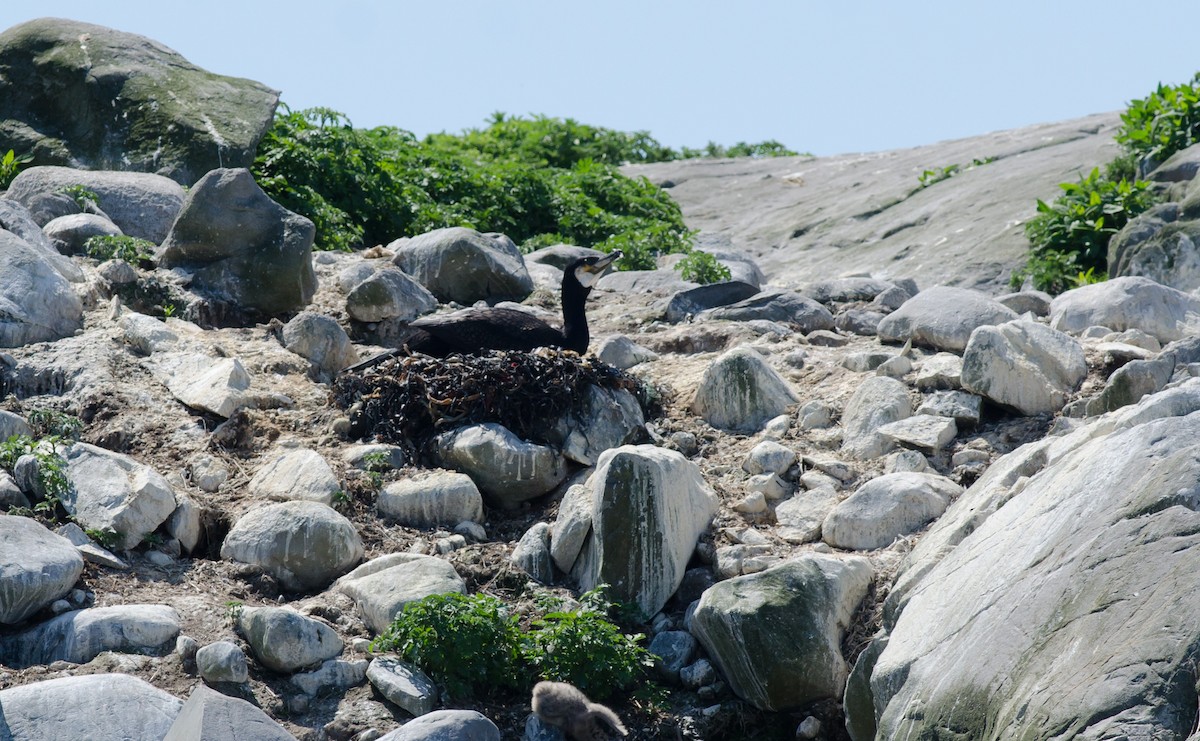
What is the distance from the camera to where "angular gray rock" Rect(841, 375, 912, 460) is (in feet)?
25.8

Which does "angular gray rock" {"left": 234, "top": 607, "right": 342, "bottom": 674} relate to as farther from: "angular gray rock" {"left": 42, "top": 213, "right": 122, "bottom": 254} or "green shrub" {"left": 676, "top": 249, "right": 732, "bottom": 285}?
"green shrub" {"left": 676, "top": 249, "right": 732, "bottom": 285}

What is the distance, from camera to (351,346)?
31.6 feet

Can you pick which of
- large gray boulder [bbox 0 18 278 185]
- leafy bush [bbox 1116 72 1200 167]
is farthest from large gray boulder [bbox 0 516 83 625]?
leafy bush [bbox 1116 72 1200 167]

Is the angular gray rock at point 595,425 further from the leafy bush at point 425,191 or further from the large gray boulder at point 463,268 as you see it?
the leafy bush at point 425,191

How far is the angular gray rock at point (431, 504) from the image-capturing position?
25.2 ft

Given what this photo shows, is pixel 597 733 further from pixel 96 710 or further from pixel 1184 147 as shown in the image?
pixel 1184 147

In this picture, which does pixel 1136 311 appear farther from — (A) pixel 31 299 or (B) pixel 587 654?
(A) pixel 31 299

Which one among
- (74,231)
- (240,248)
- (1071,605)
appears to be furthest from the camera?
(74,231)

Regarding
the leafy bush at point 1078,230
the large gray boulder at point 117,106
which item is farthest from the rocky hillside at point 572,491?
the large gray boulder at point 117,106

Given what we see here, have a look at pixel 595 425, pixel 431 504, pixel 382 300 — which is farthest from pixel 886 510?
pixel 382 300

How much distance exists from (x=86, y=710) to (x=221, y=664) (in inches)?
26.5

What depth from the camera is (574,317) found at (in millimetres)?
9336

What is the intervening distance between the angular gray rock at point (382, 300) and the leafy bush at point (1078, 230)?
5.64 m

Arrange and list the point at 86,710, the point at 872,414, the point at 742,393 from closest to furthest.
A: the point at 86,710
the point at 872,414
the point at 742,393
